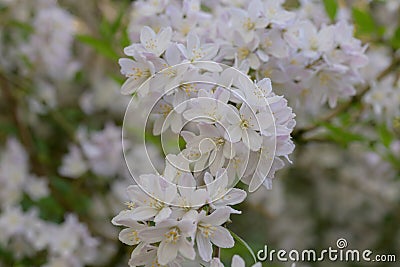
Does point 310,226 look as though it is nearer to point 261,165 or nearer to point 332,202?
point 332,202

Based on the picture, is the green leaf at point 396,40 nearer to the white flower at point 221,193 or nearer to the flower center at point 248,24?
the flower center at point 248,24

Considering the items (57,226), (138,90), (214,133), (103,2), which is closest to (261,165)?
(214,133)

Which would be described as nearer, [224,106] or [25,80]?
[224,106]

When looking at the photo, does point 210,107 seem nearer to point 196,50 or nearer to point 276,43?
point 196,50

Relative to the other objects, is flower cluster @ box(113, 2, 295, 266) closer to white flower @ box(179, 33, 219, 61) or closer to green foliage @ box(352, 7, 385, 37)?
white flower @ box(179, 33, 219, 61)

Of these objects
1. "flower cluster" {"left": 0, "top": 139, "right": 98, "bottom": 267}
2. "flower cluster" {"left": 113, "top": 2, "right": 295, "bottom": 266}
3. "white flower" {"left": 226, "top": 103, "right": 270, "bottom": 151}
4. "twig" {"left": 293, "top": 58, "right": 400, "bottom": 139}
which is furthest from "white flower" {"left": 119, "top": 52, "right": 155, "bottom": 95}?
"flower cluster" {"left": 0, "top": 139, "right": 98, "bottom": 267}

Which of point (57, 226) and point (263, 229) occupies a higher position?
point (263, 229)

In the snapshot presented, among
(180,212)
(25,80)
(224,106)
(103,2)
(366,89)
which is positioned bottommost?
(180,212)

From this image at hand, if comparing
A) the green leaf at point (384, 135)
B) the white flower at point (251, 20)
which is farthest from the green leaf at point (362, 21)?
the white flower at point (251, 20)
